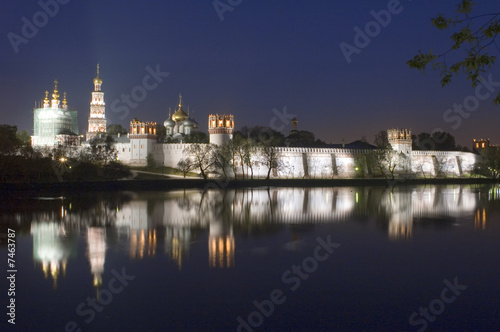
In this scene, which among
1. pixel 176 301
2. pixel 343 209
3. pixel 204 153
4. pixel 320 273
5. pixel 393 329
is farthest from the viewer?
pixel 204 153

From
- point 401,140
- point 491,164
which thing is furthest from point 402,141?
point 491,164

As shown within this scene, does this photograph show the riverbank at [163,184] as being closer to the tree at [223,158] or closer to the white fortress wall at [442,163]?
the tree at [223,158]

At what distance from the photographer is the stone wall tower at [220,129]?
4625 cm

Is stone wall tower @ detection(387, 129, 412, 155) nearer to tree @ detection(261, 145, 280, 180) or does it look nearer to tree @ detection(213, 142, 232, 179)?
tree @ detection(261, 145, 280, 180)

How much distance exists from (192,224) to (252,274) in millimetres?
6151

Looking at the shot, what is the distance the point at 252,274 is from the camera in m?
8.59

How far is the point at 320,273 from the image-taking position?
8742 millimetres

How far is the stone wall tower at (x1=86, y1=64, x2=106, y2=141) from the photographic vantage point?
59906 mm

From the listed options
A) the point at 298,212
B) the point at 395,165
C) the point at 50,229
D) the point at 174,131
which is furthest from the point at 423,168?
the point at 50,229

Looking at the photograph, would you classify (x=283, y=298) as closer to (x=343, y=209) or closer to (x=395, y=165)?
(x=343, y=209)

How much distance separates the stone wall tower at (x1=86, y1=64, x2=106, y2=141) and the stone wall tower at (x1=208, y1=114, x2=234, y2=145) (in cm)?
1817

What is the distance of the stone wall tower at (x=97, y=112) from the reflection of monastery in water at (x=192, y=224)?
4050 cm

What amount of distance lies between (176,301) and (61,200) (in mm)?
16453

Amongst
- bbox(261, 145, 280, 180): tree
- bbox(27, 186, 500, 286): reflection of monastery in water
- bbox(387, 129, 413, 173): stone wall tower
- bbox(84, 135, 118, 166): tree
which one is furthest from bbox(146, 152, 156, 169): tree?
bbox(27, 186, 500, 286): reflection of monastery in water
